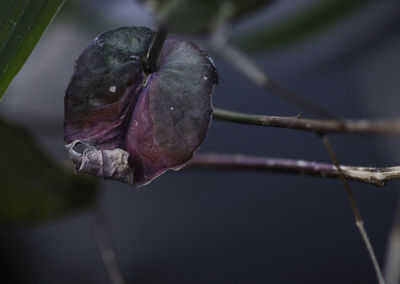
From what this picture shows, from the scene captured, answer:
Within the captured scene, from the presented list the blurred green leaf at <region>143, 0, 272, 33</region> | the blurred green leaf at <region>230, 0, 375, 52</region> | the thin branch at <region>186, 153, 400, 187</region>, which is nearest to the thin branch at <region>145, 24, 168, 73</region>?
the thin branch at <region>186, 153, 400, 187</region>

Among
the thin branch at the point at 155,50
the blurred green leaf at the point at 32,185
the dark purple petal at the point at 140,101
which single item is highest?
the thin branch at the point at 155,50

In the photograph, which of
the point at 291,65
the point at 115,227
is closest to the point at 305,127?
the point at 115,227

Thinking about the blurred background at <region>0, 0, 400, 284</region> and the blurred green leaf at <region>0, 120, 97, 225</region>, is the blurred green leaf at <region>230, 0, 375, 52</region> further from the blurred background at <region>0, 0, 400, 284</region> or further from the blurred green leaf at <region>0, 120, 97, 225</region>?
the blurred green leaf at <region>0, 120, 97, 225</region>

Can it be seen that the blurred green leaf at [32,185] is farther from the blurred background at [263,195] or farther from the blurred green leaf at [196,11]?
the blurred green leaf at [196,11]

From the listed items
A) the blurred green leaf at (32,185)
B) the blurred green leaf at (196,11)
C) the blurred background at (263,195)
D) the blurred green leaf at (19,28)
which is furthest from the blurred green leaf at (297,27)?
the blurred green leaf at (19,28)

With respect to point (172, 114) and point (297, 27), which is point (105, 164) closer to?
point (172, 114)

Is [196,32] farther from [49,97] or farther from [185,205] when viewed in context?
[49,97]
